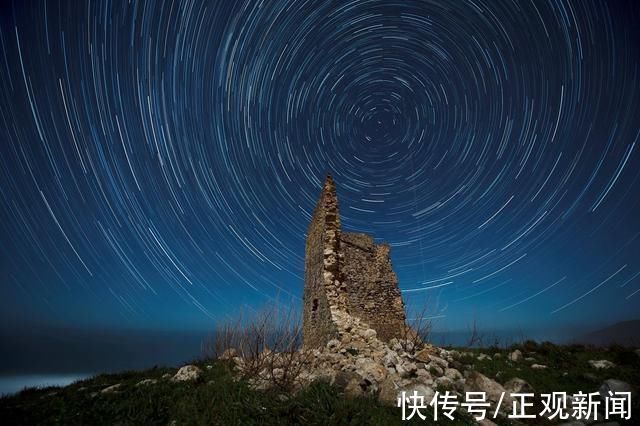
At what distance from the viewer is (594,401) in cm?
717

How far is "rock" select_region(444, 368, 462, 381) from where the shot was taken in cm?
841

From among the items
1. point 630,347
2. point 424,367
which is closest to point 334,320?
point 424,367

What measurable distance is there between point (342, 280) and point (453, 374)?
5.16 meters

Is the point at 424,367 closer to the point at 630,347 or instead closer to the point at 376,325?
the point at 376,325

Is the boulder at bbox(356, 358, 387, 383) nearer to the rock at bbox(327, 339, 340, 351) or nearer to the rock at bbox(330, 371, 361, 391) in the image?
the rock at bbox(330, 371, 361, 391)

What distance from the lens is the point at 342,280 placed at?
12.6 m

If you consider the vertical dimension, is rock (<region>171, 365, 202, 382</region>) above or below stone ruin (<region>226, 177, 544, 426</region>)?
below

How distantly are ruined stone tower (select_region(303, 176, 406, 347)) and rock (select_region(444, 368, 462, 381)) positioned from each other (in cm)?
389

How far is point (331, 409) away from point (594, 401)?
245 inches

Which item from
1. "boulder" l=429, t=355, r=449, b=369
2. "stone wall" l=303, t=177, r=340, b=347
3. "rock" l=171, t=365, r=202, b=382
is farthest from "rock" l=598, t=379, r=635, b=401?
"rock" l=171, t=365, r=202, b=382

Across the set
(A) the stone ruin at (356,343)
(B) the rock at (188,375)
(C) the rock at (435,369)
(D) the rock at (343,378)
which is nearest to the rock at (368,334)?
(A) the stone ruin at (356,343)

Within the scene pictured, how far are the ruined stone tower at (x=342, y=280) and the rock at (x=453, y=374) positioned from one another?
3887 mm

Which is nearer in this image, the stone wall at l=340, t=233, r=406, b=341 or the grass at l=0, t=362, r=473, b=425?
the grass at l=0, t=362, r=473, b=425

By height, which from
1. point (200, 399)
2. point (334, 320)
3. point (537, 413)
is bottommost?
point (200, 399)
